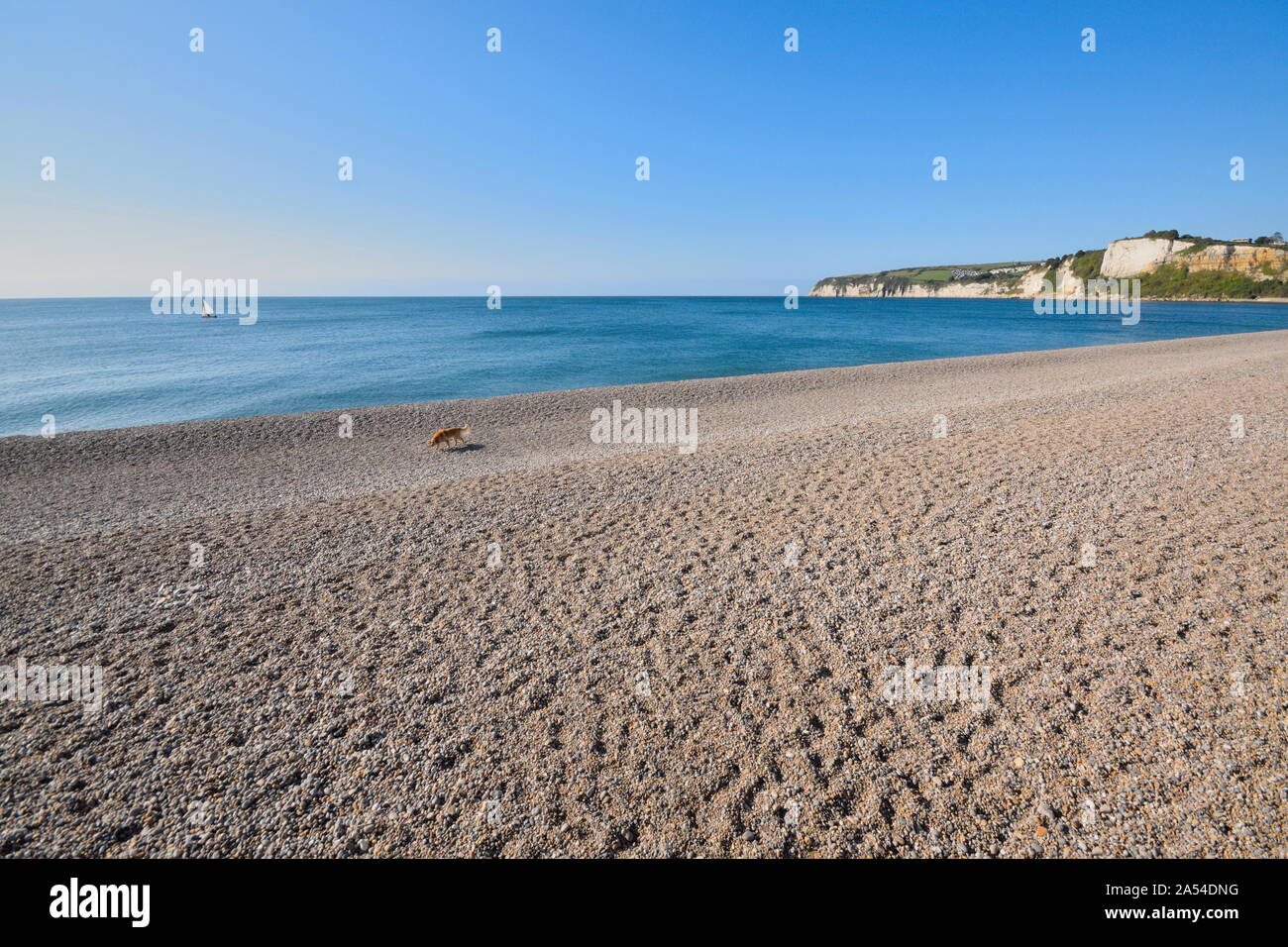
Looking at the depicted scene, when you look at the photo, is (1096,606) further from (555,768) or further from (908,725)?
(555,768)

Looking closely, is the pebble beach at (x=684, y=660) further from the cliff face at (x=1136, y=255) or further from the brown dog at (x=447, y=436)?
the cliff face at (x=1136, y=255)

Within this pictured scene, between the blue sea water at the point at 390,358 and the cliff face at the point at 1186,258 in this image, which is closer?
the blue sea water at the point at 390,358

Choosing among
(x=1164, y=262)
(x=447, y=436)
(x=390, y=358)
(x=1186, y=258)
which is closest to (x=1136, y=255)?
(x=1164, y=262)

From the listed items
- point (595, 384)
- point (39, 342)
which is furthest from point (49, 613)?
point (39, 342)

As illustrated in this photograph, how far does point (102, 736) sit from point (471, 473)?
26.9 feet

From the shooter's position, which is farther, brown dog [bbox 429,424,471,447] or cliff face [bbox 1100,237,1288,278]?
cliff face [bbox 1100,237,1288,278]

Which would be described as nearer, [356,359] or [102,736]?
[102,736]

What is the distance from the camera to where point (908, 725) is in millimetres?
4195

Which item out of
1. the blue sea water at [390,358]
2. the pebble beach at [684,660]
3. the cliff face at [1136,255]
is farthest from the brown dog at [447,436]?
the cliff face at [1136,255]

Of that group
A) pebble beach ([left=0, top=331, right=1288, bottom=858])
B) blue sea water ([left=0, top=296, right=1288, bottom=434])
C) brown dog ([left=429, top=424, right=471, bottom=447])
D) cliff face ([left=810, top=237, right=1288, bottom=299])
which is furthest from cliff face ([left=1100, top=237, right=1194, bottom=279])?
brown dog ([left=429, top=424, right=471, bottom=447])

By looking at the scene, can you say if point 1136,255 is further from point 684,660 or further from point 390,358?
point 684,660

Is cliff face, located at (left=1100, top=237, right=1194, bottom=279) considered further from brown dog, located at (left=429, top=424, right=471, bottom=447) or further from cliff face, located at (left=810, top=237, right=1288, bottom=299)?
brown dog, located at (left=429, top=424, right=471, bottom=447)

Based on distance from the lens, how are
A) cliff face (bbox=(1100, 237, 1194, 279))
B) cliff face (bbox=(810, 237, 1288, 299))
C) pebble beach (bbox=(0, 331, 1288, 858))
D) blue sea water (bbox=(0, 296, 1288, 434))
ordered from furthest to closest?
cliff face (bbox=(1100, 237, 1194, 279)) → cliff face (bbox=(810, 237, 1288, 299)) → blue sea water (bbox=(0, 296, 1288, 434)) → pebble beach (bbox=(0, 331, 1288, 858))
